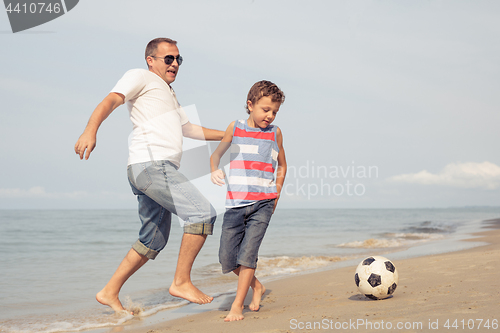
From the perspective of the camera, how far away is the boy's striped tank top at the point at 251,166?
3.44 m

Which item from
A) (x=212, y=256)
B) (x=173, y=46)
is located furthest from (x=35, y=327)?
(x=212, y=256)

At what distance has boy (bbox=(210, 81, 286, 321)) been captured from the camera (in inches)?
134

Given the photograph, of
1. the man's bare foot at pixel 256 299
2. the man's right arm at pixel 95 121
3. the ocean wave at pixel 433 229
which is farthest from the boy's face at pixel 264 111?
the ocean wave at pixel 433 229

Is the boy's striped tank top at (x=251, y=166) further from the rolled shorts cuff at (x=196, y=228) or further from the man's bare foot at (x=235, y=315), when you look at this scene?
the man's bare foot at (x=235, y=315)

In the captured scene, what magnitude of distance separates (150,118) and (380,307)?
2507mm

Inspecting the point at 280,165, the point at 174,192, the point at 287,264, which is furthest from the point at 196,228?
the point at 287,264

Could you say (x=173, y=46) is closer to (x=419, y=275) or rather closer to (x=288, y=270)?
(x=419, y=275)

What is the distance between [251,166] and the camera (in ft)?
11.4

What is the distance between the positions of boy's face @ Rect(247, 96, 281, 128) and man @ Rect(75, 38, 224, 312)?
0.73 m

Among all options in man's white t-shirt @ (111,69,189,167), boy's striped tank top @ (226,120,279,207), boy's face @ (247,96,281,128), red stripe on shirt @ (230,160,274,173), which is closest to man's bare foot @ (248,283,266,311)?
boy's striped tank top @ (226,120,279,207)

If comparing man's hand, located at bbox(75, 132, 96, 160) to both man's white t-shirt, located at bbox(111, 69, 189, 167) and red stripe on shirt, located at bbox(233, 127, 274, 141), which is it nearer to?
man's white t-shirt, located at bbox(111, 69, 189, 167)

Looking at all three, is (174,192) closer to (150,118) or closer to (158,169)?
(158,169)

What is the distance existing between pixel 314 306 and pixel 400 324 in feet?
3.65

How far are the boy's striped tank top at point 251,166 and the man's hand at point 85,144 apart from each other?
1.22 meters
